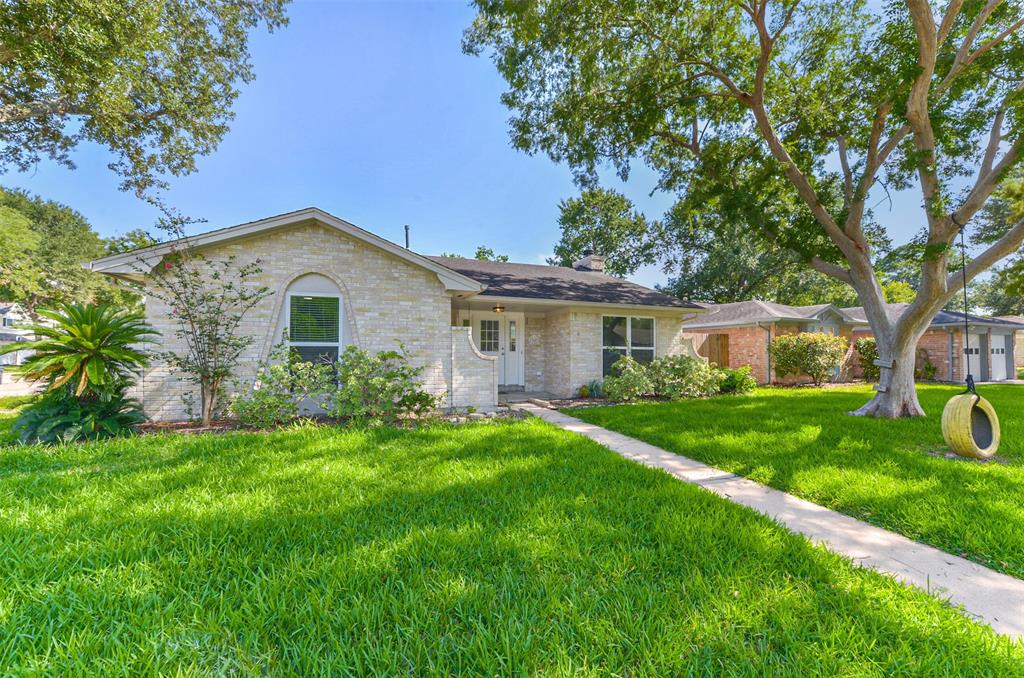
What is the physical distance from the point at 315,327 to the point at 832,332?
20820mm

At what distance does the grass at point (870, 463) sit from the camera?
123 inches

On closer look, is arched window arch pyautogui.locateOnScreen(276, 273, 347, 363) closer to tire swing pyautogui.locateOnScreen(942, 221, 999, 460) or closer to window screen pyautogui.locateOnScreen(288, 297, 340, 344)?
window screen pyautogui.locateOnScreen(288, 297, 340, 344)

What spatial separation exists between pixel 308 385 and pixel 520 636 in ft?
20.8

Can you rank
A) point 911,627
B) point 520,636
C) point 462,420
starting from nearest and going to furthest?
point 520,636
point 911,627
point 462,420

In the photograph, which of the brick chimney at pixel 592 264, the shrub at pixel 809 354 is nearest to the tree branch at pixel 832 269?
the shrub at pixel 809 354

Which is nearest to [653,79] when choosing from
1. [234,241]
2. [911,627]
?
[234,241]

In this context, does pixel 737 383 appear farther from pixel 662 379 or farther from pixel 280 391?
pixel 280 391

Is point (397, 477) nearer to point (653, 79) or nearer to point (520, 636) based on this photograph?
point (520, 636)

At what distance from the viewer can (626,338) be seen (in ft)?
38.1

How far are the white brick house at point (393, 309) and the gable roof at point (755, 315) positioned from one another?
6.10 metres

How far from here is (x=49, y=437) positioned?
5.46 m

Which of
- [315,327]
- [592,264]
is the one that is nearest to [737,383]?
[592,264]

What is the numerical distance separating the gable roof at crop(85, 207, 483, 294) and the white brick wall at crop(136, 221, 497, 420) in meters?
0.23

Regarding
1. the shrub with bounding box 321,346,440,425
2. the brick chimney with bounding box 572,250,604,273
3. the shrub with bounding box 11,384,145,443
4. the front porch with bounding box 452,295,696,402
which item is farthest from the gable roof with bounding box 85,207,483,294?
the brick chimney with bounding box 572,250,604,273
